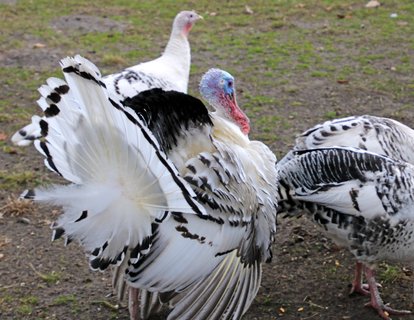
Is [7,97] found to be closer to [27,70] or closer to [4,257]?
[27,70]

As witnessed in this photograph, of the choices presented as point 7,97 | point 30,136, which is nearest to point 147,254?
point 30,136

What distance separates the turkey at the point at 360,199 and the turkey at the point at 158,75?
5.77 feet

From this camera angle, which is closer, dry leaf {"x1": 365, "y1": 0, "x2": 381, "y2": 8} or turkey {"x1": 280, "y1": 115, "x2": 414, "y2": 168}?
turkey {"x1": 280, "y1": 115, "x2": 414, "y2": 168}

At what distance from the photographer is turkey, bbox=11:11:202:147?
5471 millimetres

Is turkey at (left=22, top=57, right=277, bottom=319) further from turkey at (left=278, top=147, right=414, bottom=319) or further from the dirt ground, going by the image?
the dirt ground

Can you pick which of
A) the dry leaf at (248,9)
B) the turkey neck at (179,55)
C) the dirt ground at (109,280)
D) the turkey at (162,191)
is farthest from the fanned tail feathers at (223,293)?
the dry leaf at (248,9)

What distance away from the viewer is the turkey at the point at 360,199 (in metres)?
3.84

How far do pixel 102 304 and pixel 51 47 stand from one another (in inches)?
206

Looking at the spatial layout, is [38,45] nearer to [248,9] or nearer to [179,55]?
[179,55]

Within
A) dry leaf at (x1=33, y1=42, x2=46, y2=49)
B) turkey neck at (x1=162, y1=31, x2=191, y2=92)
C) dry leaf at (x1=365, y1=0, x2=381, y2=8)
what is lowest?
dry leaf at (x1=33, y1=42, x2=46, y2=49)

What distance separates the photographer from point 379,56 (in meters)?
8.29

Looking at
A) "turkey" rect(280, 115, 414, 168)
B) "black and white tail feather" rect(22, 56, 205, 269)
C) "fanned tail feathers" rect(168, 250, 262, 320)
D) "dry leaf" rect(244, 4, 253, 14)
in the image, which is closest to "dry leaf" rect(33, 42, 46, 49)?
"dry leaf" rect(244, 4, 253, 14)

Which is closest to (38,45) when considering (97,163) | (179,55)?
(179,55)

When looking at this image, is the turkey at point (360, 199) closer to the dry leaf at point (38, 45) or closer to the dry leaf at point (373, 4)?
the dry leaf at point (38, 45)
